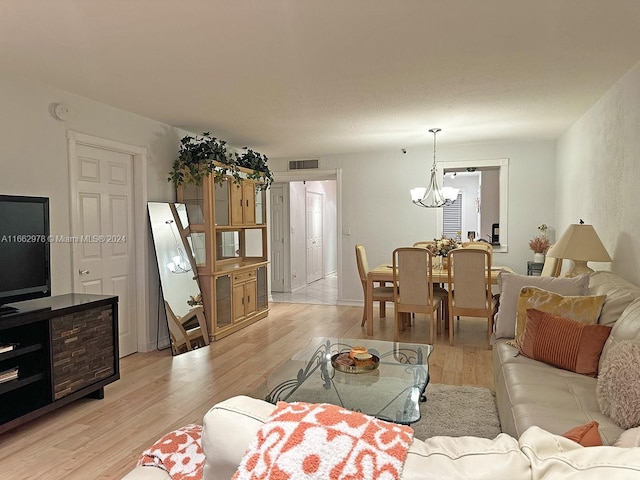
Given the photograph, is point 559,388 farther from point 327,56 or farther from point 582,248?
point 327,56

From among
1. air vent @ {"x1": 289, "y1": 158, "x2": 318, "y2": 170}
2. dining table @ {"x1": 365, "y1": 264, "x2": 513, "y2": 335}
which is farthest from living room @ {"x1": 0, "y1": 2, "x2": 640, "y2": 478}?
dining table @ {"x1": 365, "y1": 264, "x2": 513, "y2": 335}

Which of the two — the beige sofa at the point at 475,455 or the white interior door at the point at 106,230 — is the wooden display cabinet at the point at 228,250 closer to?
the white interior door at the point at 106,230

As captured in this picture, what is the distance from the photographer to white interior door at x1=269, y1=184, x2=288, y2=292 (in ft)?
27.7

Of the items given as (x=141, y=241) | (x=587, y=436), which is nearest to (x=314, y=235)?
(x=141, y=241)

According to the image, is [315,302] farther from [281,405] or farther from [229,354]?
[281,405]

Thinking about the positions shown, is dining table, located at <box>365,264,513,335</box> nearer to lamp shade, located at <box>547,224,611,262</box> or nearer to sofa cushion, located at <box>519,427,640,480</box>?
lamp shade, located at <box>547,224,611,262</box>

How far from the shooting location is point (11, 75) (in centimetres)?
321

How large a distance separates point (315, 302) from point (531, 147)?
3929 millimetres

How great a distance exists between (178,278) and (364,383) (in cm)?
278

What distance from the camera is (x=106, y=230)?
4203 mm

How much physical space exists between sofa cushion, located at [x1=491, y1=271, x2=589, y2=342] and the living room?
391 millimetres

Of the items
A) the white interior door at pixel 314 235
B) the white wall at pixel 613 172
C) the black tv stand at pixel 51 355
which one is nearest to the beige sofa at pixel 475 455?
the black tv stand at pixel 51 355

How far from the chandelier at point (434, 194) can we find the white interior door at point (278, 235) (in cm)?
285

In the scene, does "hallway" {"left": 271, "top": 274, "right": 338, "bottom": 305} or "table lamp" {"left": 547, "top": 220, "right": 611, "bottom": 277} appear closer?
"table lamp" {"left": 547, "top": 220, "right": 611, "bottom": 277}
